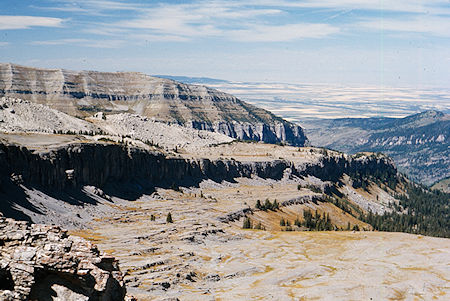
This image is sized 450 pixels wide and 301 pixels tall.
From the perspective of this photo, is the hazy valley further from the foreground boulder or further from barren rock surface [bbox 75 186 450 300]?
barren rock surface [bbox 75 186 450 300]

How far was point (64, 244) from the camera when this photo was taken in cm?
3862

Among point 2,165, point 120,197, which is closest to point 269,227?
point 120,197

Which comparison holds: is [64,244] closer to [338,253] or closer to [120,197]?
[338,253]

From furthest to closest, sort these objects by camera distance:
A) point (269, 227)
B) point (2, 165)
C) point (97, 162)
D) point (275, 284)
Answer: point (269, 227) < point (97, 162) < point (2, 165) < point (275, 284)

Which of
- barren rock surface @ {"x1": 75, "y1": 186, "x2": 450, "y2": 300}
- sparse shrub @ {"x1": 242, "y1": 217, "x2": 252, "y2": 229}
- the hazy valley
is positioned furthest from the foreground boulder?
sparse shrub @ {"x1": 242, "y1": 217, "x2": 252, "y2": 229}

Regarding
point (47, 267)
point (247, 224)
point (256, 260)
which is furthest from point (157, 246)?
point (47, 267)

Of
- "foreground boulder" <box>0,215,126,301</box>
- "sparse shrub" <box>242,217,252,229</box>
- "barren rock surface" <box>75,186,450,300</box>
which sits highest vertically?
"foreground boulder" <box>0,215,126,301</box>

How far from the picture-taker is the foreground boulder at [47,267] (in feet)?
114

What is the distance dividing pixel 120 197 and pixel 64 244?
451ft

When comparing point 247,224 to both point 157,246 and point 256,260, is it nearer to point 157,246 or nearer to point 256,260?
point 256,260

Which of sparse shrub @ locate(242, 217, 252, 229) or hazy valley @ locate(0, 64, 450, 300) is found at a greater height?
hazy valley @ locate(0, 64, 450, 300)

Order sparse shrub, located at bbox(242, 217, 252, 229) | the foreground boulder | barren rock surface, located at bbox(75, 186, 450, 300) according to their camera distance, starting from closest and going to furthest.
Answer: the foreground boulder, barren rock surface, located at bbox(75, 186, 450, 300), sparse shrub, located at bbox(242, 217, 252, 229)

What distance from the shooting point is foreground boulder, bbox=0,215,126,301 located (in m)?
34.7

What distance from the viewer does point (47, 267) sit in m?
36.2
